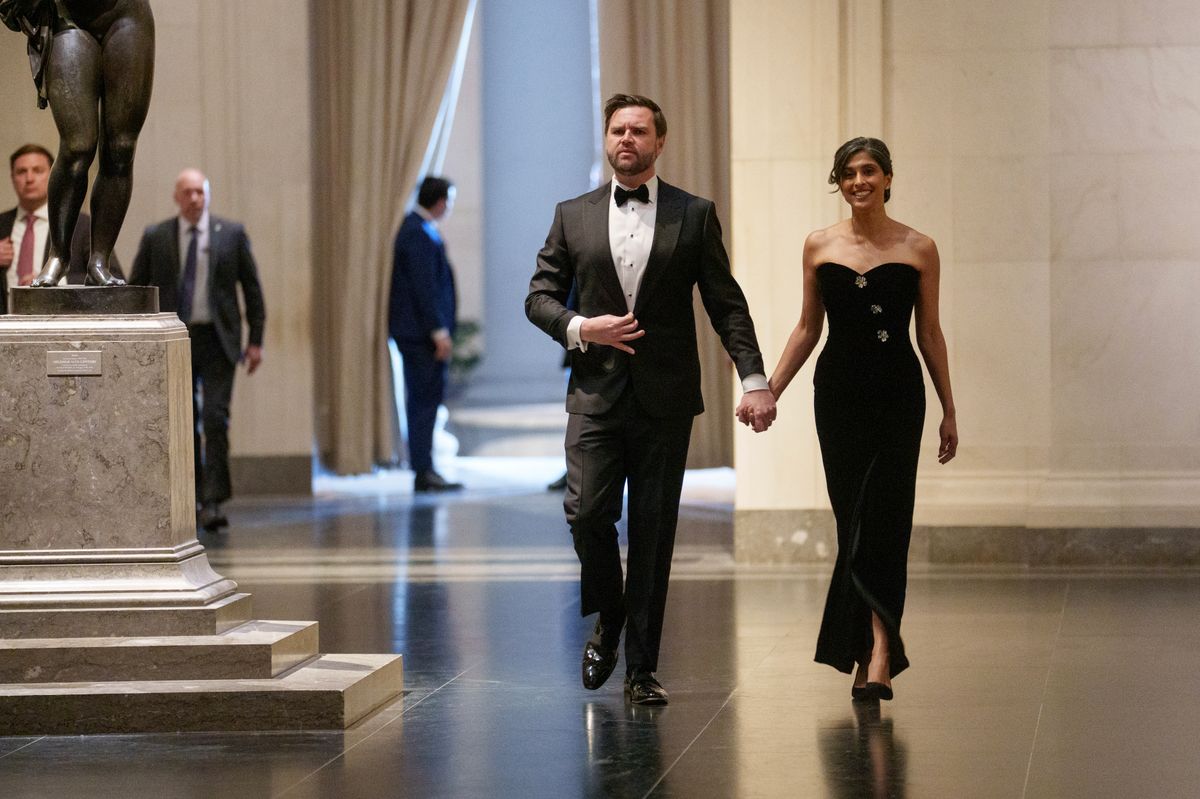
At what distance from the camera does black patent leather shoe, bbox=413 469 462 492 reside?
1102 centimetres

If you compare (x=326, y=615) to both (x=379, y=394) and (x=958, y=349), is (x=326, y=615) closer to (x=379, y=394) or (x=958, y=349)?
(x=958, y=349)

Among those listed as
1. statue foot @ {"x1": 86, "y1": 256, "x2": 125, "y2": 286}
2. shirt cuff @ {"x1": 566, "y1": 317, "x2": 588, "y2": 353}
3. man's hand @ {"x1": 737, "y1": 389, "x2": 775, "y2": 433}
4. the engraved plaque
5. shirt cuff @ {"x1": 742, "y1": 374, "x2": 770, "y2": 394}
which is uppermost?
statue foot @ {"x1": 86, "y1": 256, "x2": 125, "y2": 286}

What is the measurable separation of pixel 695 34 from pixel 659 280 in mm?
6580

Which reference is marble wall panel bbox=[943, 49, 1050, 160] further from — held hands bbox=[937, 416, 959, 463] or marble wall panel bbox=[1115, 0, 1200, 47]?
held hands bbox=[937, 416, 959, 463]

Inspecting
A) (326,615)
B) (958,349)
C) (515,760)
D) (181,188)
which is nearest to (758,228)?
(958,349)

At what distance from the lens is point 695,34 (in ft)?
37.3

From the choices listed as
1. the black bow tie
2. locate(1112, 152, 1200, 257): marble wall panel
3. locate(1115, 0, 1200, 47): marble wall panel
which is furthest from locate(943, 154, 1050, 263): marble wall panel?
the black bow tie

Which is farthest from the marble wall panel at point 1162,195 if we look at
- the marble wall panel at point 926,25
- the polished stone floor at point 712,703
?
the polished stone floor at point 712,703

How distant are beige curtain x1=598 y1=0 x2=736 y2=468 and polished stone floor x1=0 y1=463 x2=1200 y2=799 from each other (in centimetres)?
374

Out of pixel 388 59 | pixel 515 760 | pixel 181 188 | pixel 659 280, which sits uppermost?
pixel 388 59

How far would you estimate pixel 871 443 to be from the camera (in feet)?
17.3

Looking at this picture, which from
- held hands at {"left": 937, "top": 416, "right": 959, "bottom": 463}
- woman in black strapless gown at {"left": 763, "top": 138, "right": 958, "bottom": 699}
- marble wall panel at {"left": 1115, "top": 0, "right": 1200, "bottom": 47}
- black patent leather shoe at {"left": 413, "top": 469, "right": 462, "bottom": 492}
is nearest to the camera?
woman in black strapless gown at {"left": 763, "top": 138, "right": 958, "bottom": 699}

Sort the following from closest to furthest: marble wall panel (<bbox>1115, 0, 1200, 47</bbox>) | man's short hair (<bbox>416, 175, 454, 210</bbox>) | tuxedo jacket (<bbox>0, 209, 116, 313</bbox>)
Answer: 1. tuxedo jacket (<bbox>0, 209, 116, 313</bbox>)
2. marble wall panel (<bbox>1115, 0, 1200, 47</bbox>)
3. man's short hair (<bbox>416, 175, 454, 210</bbox>)

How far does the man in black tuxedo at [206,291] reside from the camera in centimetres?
920
